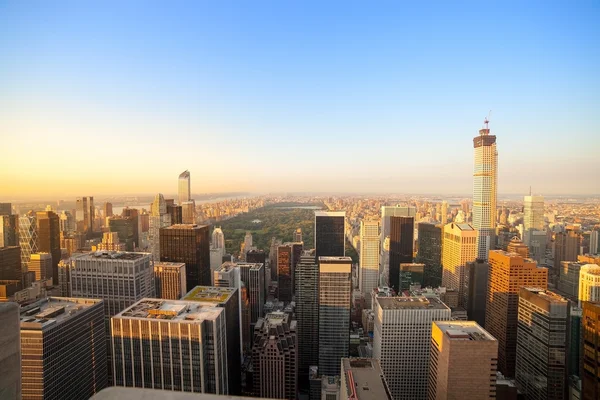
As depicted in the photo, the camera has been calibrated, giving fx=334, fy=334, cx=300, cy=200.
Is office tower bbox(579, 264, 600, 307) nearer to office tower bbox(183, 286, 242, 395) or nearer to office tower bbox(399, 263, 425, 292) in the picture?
office tower bbox(399, 263, 425, 292)

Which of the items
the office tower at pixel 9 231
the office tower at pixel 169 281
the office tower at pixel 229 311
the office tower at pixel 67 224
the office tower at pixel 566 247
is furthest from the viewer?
the office tower at pixel 67 224

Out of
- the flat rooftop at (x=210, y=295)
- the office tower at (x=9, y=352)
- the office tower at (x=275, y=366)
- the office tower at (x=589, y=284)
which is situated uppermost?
the office tower at (x=9, y=352)

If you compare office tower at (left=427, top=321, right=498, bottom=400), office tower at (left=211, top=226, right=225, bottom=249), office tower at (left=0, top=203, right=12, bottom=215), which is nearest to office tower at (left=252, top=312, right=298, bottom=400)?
office tower at (left=427, top=321, right=498, bottom=400)

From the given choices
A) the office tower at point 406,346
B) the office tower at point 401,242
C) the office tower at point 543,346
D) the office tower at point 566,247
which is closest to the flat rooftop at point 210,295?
the office tower at point 406,346

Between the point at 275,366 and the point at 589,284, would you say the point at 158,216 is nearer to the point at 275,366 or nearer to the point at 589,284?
the point at 275,366

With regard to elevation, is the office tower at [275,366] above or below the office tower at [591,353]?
below

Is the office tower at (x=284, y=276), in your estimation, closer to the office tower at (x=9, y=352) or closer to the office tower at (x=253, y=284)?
the office tower at (x=253, y=284)
